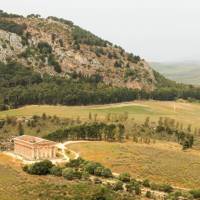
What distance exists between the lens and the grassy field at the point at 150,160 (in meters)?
125

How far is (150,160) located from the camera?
449ft

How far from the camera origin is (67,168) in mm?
119812

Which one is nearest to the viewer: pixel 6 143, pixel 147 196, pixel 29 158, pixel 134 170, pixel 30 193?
pixel 30 193

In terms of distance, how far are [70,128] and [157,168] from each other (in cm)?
4962

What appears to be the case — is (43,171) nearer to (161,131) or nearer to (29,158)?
(29,158)

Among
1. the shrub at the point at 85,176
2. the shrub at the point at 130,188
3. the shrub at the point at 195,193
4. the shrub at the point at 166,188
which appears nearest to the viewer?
the shrub at the point at 130,188

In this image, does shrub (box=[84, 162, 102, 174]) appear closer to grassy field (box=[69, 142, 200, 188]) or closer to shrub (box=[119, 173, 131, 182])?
shrub (box=[119, 173, 131, 182])

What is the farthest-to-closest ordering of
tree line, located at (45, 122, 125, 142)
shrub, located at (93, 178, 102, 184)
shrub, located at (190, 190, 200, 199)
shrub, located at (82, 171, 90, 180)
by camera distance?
tree line, located at (45, 122, 125, 142) → shrub, located at (82, 171, 90, 180) → shrub, located at (93, 178, 102, 184) → shrub, located at (190, 190, 200, 199)

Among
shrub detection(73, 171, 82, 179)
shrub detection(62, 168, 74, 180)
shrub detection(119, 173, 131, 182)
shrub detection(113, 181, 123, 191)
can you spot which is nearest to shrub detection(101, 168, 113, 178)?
shrub detection(119, 173, 131, 182)

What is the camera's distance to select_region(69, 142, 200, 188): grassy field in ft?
409

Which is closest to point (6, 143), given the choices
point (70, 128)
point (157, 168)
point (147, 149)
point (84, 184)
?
point (70, 128)

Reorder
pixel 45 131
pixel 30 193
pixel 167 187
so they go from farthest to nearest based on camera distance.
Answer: pixel 45 131 < pixel 167 187 < pixel 30 193

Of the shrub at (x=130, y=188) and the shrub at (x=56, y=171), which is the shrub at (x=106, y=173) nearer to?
the shrub at (x=56, y=171)

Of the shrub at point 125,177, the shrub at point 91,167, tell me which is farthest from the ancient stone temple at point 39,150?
the shrub at point 125,177
